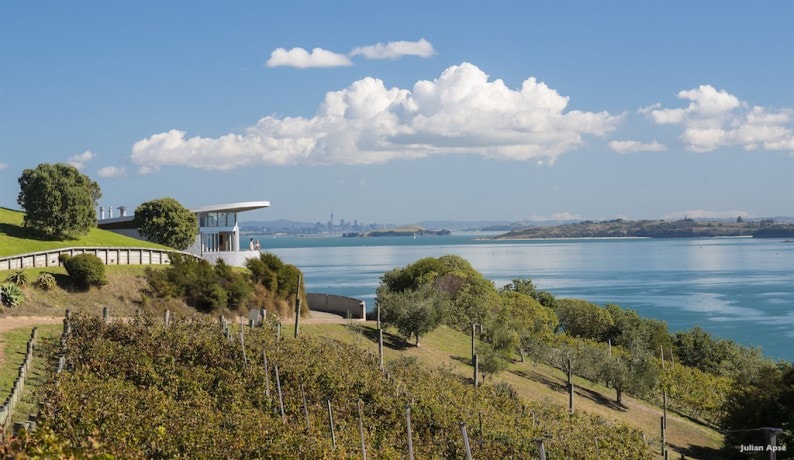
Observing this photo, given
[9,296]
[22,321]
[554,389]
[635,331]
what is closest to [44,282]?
[9,296]

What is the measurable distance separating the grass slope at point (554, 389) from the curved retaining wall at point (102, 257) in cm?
1284

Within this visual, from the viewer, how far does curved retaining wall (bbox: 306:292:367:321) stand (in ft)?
214

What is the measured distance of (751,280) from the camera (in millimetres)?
196000

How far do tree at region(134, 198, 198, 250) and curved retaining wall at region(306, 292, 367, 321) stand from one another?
12.5 meters

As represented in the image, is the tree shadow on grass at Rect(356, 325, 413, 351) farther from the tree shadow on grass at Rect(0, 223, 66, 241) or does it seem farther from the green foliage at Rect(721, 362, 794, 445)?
the tree shadow on grass at Rect(0, 223, 66, 241)

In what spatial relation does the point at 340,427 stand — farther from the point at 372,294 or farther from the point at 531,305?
the point at 372,294

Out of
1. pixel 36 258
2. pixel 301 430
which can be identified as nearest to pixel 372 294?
pixel 36 258

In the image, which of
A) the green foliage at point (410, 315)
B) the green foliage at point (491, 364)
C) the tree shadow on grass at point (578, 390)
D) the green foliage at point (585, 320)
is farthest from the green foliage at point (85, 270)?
the green foliage at point (585, 320)

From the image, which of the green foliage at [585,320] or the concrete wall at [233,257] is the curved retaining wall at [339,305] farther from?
the green foliage at [585,320]

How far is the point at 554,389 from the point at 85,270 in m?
33.4

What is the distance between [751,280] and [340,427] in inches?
7456

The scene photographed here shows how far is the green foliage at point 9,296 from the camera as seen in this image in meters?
42.7

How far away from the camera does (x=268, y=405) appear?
30.7 meters

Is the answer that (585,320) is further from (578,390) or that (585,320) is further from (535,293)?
(578,390)
